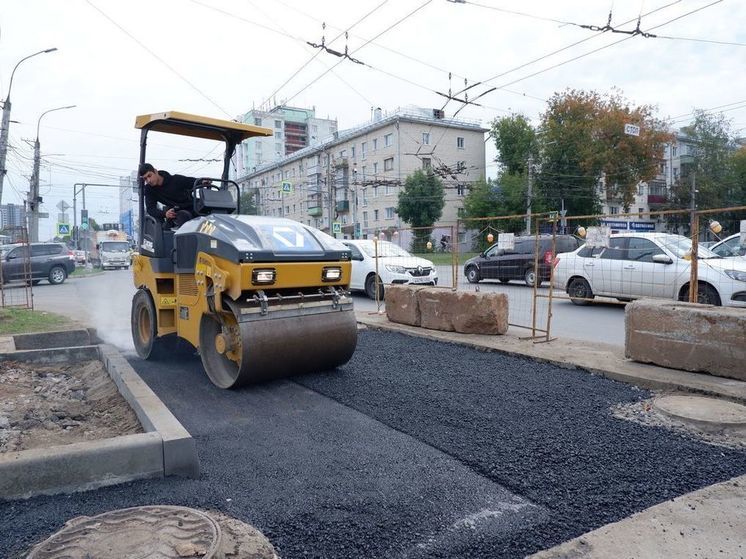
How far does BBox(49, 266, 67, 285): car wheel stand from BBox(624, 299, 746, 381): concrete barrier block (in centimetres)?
2318

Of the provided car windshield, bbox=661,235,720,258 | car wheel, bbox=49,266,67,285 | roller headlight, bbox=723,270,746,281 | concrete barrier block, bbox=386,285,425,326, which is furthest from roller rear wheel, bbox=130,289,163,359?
car wheel, bbox=49,266,67,285

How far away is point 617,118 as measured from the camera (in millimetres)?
39531

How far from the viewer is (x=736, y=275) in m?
10.0

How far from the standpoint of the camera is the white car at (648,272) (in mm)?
10172

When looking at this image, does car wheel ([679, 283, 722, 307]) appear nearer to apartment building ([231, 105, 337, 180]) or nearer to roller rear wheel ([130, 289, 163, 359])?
roller rear wheel ([130, 289, 163, 359])

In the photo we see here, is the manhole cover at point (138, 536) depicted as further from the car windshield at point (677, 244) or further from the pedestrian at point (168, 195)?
the car windshield at point (677, 244)

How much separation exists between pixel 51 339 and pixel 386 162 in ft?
151

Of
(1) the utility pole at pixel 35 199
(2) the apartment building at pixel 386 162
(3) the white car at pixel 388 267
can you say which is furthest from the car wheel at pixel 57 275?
(2) the apartment building at pixel 386 162

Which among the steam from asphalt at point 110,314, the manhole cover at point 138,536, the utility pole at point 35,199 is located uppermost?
the utility pole at point 35,199

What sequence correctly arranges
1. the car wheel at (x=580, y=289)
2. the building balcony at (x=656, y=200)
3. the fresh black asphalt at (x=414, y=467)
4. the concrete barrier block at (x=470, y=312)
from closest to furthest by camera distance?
the fresh black asphalt at (x=414, y=467) → the concrete barrier block at (x=470, y=312) → the car wheel at (x=580, y=289) → the building balcony at (x=656, y=200)

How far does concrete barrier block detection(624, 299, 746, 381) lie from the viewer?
18.1 feet

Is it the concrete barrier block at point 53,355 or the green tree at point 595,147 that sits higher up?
the green tree at point 595,147

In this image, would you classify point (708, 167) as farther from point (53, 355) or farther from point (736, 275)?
point (53, 355)

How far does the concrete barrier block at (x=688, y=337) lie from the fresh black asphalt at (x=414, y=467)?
2.43 ft
